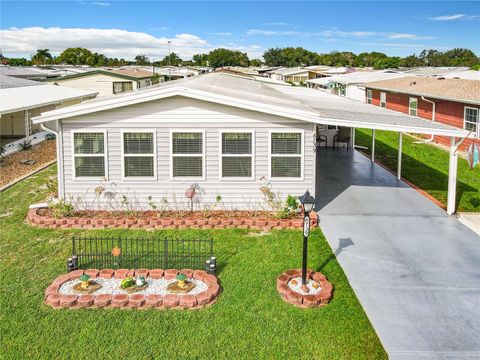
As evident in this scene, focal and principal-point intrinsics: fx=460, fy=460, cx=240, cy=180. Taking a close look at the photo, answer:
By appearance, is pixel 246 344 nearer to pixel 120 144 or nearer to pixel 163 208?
pixel 163 208

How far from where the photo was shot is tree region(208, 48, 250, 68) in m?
124

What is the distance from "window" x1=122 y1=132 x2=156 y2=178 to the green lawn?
8.01 meters

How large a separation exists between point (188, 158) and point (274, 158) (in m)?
2.10

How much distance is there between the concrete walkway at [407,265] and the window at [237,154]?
2.22 meters

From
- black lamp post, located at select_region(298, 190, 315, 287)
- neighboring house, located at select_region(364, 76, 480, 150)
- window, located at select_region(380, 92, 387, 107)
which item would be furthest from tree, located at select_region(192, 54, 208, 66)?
black lamp post, located at select_region(298, 190, 315, 287)

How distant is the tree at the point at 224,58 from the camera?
12388 centimetres

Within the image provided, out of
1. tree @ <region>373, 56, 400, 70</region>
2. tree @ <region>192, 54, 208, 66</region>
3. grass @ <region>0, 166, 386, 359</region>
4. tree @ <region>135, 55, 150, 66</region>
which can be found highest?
tree @ <region>192, 54, 208, 66</region>

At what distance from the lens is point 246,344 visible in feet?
20.0

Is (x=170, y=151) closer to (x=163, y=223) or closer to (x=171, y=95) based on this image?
(x=171, y=95)

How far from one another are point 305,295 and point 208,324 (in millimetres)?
1663

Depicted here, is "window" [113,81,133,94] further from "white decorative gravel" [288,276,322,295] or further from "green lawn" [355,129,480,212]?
"white decorative gravel" [288,276,322,295]

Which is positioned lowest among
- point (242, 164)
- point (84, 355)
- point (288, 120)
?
point (84, 355)

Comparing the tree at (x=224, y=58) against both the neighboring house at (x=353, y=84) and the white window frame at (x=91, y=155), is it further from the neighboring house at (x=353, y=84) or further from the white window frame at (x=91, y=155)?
the white window frame at (x=91, y=155)

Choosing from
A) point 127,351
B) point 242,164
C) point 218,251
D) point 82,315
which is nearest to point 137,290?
point 82,315
